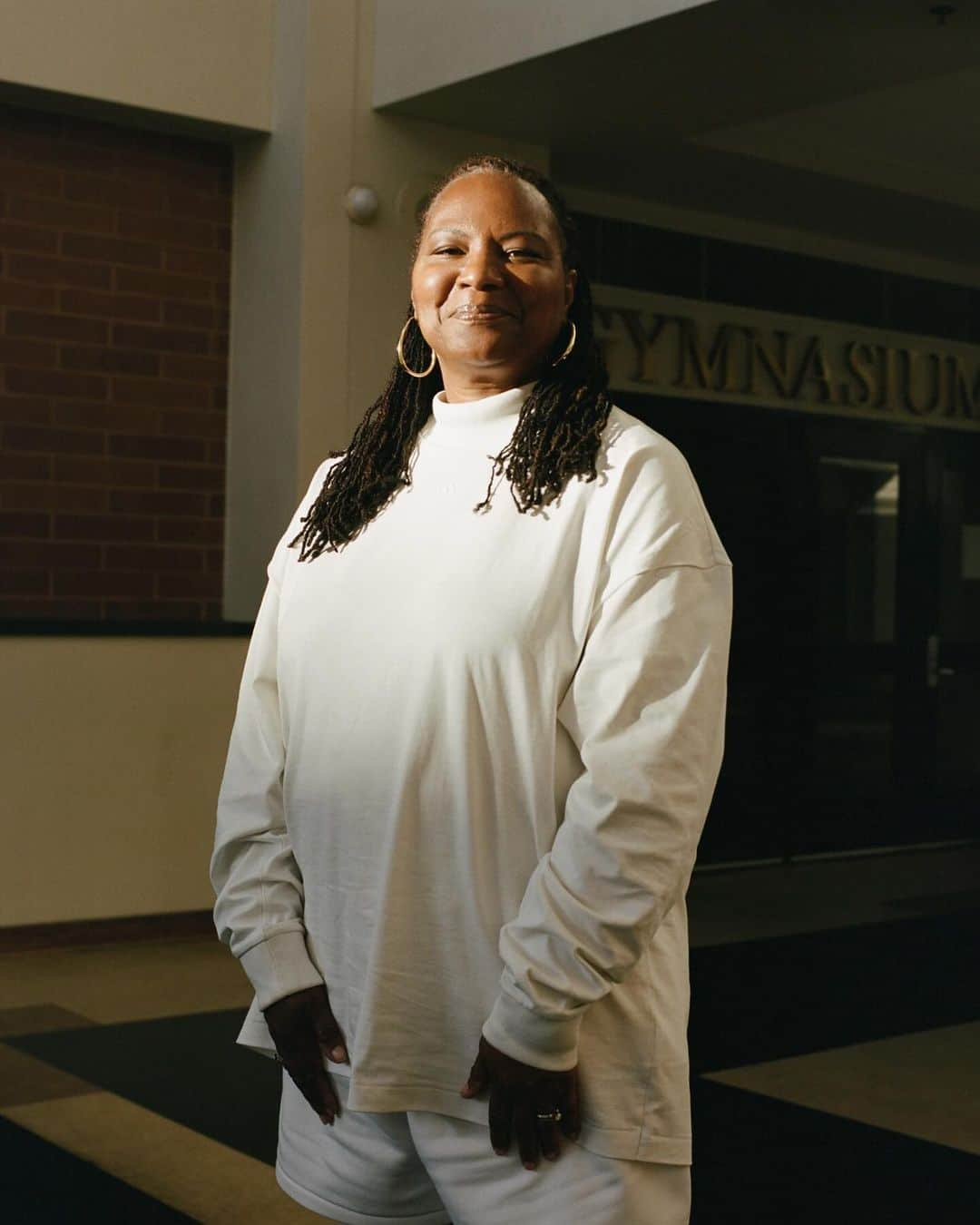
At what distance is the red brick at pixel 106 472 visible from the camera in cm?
579

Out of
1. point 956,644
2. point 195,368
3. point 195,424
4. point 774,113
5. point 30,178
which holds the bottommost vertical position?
point 956,644

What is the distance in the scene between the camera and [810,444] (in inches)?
303

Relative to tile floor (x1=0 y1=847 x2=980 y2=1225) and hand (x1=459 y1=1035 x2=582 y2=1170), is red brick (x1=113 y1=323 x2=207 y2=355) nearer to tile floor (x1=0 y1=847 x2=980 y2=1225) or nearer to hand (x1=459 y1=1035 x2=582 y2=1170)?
tile floor (x1=0 y1=847 x2=980 y2=1225)

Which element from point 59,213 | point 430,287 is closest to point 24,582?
point 59,213

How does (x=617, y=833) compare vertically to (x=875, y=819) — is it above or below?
above

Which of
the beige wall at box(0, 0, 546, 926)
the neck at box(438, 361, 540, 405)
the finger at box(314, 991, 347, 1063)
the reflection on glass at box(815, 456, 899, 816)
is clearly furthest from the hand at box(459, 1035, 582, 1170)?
the reflection on glass at box(815, 456, 899, 816)

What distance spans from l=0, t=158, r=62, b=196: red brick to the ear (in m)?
4.48

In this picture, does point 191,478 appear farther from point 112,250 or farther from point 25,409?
point 112,250

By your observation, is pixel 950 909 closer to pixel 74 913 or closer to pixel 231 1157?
pixel 74 913

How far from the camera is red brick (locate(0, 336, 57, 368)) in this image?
567 centimetres

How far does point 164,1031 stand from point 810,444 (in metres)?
4.37

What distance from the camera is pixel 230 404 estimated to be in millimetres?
6137

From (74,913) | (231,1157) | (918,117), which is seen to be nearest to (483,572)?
(231,1157)

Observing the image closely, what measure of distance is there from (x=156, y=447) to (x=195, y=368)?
332mm
